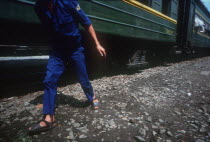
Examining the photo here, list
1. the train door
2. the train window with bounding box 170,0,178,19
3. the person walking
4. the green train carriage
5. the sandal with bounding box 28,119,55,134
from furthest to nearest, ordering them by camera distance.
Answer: the train door
the train window with bounding box 170,0,178,19
the green train carriage
the person walking
the sandal with bounding box 28,119,55,134

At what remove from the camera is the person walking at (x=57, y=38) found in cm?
192

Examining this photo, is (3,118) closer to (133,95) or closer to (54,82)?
(54,82)

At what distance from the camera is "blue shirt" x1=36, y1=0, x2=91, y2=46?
1.92 m

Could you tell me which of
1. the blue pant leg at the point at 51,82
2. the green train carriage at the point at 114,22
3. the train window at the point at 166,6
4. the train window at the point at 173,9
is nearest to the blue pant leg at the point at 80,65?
the blue pant leg at the point at 51,82

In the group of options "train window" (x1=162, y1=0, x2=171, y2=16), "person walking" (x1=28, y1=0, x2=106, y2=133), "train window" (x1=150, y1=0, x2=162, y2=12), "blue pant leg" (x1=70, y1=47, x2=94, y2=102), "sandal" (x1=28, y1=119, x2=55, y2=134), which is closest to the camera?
"sandal" (x1=28, y1=119, x2=55, y2=134)

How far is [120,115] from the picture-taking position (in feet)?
7.47

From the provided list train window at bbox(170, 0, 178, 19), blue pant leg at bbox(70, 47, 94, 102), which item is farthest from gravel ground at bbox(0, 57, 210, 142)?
train window at bbox(170, 0, 178, 19)

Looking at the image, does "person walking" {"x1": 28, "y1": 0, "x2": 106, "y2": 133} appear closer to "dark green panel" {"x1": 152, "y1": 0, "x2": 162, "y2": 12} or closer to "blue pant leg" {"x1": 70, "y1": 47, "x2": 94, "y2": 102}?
"blue pant leg" {"x1": 70, "y1": 47, "x2": 94, "y2": 102}

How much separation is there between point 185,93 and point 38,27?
2.96 m

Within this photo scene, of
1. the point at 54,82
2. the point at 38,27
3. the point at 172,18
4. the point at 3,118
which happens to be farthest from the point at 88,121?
the point at 172,18

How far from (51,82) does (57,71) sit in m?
0.17

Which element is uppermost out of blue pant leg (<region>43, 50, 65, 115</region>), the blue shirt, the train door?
the train door

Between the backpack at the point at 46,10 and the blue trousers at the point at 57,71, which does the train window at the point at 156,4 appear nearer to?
the blue trousers at the point at 57,71

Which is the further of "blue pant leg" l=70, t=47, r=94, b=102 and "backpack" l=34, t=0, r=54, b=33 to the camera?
"blue pant leg" l=70, t=47, r=94, b=102
